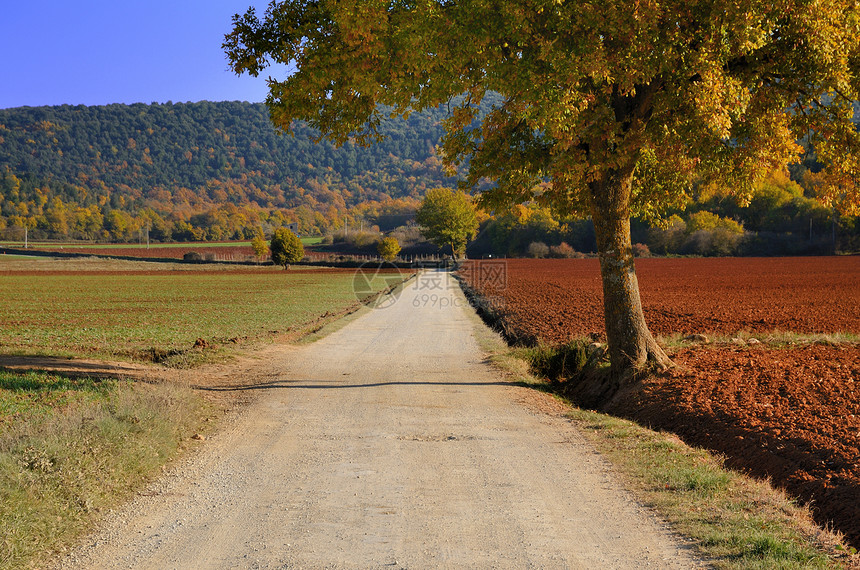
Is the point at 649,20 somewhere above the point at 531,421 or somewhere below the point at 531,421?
above

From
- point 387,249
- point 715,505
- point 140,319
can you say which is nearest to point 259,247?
point 387,249

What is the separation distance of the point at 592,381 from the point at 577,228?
127591 mm

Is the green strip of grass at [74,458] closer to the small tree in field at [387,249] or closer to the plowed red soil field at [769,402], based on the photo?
the plowed red soil field at [769,402]

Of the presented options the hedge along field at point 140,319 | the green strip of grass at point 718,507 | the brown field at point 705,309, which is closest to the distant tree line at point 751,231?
the brown field at point 705,309

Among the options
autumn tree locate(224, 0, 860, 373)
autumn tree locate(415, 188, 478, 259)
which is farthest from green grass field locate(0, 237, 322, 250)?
autumn tree locate(224, 0, 860, 373)

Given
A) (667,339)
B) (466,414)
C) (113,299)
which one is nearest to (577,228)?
(113,299)

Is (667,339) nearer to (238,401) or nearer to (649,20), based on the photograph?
(649,20)

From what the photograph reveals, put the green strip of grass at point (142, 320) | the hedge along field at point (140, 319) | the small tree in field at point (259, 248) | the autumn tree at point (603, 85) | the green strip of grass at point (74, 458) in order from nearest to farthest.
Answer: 1. the green strip of grass at point (74, 458)
2. the autumn tree at point (603, 85)
3. the green strip of grass at point (142, 320)
4. the hedge along field at point (140, 319)
5. the small tree in field at point (259, 248)

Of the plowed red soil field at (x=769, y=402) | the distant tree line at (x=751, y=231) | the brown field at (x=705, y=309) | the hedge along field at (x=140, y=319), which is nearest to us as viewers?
the plowed red soil field at (x=769, y=402)

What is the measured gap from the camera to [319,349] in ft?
59.4

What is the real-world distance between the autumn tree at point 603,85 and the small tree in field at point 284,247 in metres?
83.2

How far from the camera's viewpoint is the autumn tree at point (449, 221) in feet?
423

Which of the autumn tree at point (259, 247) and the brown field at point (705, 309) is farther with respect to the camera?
→ the autumn tree at point (259, 247)

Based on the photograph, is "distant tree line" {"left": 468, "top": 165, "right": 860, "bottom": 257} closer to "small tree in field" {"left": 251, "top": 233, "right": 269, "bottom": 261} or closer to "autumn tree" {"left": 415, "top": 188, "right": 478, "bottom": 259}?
"autumn tree" {"left": 415, "top": 188, "right": 478, "bottom": 259}
